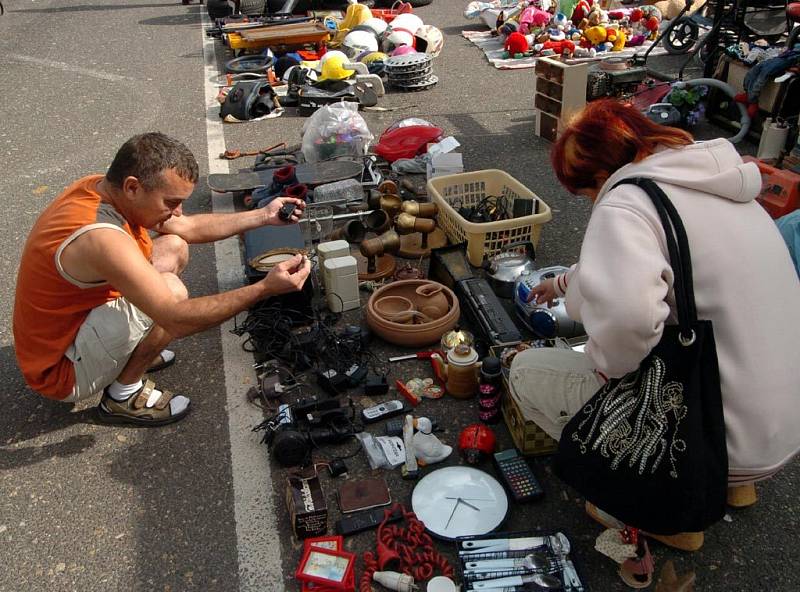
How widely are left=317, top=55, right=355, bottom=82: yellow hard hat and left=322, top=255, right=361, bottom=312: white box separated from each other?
4.03 m

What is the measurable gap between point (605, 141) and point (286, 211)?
181 centimetres

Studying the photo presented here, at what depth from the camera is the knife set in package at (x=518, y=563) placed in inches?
85.5

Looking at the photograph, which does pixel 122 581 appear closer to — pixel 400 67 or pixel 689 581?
pixel 689 581

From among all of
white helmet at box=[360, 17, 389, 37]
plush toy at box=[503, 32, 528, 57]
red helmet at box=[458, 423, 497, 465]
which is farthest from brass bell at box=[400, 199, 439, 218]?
plush toy at box=[503, 32, 528, 57]

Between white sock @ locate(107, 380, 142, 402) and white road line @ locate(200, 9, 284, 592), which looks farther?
white sock @ locate(107, 380, 142, 402)

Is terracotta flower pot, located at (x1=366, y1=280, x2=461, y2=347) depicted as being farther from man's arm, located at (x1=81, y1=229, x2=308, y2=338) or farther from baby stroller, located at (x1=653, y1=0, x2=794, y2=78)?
baby stroller, located at (x1=653, y1=0, x2=794, y2=78)

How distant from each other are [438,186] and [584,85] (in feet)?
7.04

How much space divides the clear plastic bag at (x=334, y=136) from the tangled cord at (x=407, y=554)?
352cm

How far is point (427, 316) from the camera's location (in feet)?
11.5

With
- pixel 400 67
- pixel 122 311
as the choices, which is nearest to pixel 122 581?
pixel 122 311

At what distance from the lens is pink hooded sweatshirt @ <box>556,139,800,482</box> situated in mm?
1822

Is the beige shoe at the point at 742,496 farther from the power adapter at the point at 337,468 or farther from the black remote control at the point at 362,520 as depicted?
the power adapter at the point at 337,468

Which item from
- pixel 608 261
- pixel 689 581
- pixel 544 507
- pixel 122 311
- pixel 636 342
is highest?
pixel 608 261

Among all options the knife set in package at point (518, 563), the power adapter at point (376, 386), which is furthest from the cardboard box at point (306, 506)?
the power adapter at point (376, 386)
